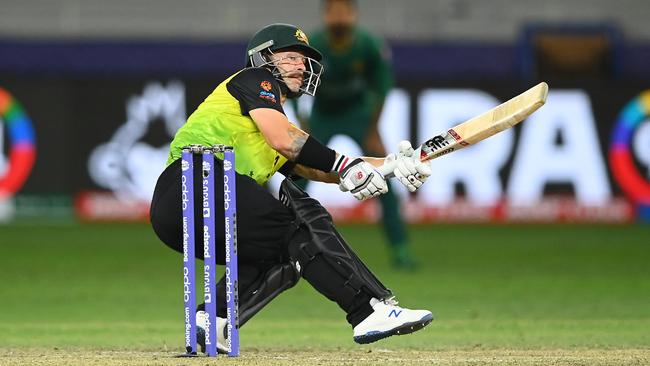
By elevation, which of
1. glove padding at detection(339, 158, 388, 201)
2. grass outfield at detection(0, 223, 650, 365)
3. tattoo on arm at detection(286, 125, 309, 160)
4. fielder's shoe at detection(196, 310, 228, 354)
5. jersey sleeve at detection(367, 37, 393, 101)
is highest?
jersey sleeve at detection(367, 37, 393, 101)

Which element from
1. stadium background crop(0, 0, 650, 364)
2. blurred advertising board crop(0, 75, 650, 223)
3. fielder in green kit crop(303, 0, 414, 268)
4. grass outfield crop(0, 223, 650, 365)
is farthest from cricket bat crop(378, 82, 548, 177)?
blurred advertising board crop(0, 75, 650, 223)

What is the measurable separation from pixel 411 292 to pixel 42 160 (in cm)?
674

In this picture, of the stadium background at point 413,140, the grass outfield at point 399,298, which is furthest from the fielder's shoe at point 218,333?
the stadium background at point 413,140

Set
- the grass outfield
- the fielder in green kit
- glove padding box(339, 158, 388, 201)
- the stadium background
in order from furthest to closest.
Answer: the fielder in green kit
the stadium background
the grass outfield
glove padding box(339, 158, 388, 201)

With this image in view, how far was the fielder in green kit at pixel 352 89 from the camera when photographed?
10742mm

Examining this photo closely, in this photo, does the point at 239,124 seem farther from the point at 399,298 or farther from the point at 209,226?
the point at 399,298

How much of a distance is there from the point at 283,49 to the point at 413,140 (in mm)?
8753

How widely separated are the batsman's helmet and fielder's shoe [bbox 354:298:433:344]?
3.32 ft

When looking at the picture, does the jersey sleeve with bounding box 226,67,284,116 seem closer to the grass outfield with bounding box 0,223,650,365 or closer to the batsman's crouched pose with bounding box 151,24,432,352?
the batsman's crouched pose with bounding box 151,24,432,352

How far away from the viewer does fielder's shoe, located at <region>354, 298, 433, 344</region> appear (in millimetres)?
5734

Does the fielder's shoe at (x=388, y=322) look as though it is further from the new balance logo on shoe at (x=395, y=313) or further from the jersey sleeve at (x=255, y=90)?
the jersey sleeve at (x=255, y=90)

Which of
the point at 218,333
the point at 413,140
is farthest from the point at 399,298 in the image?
the point at 413,140

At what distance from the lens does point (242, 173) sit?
595 cm

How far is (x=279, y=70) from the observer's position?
6105 mm
